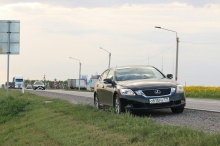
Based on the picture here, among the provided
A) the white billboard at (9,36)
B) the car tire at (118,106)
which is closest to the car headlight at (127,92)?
the car tire at (118,106)

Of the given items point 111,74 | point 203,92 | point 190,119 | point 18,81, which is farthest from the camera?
point 18,81

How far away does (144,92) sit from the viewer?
1319cm

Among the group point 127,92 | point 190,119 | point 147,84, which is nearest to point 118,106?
point 127,92

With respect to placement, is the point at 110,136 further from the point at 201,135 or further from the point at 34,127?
the point at 34,127

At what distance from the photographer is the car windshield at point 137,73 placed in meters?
14.7

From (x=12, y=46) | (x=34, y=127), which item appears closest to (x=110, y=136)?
(x=34, y=127)

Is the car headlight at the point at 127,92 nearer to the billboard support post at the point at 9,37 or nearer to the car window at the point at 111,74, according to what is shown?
A: the car window at the point at 111,74

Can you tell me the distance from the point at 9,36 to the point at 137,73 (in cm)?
1801

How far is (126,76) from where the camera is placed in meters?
14.8

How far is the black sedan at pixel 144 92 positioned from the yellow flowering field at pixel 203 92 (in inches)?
979

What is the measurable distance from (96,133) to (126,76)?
418 cm

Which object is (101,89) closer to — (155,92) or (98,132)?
(155,92)

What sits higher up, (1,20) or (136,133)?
(1,20)

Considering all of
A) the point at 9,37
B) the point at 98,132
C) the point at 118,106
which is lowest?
the point at 98,132
